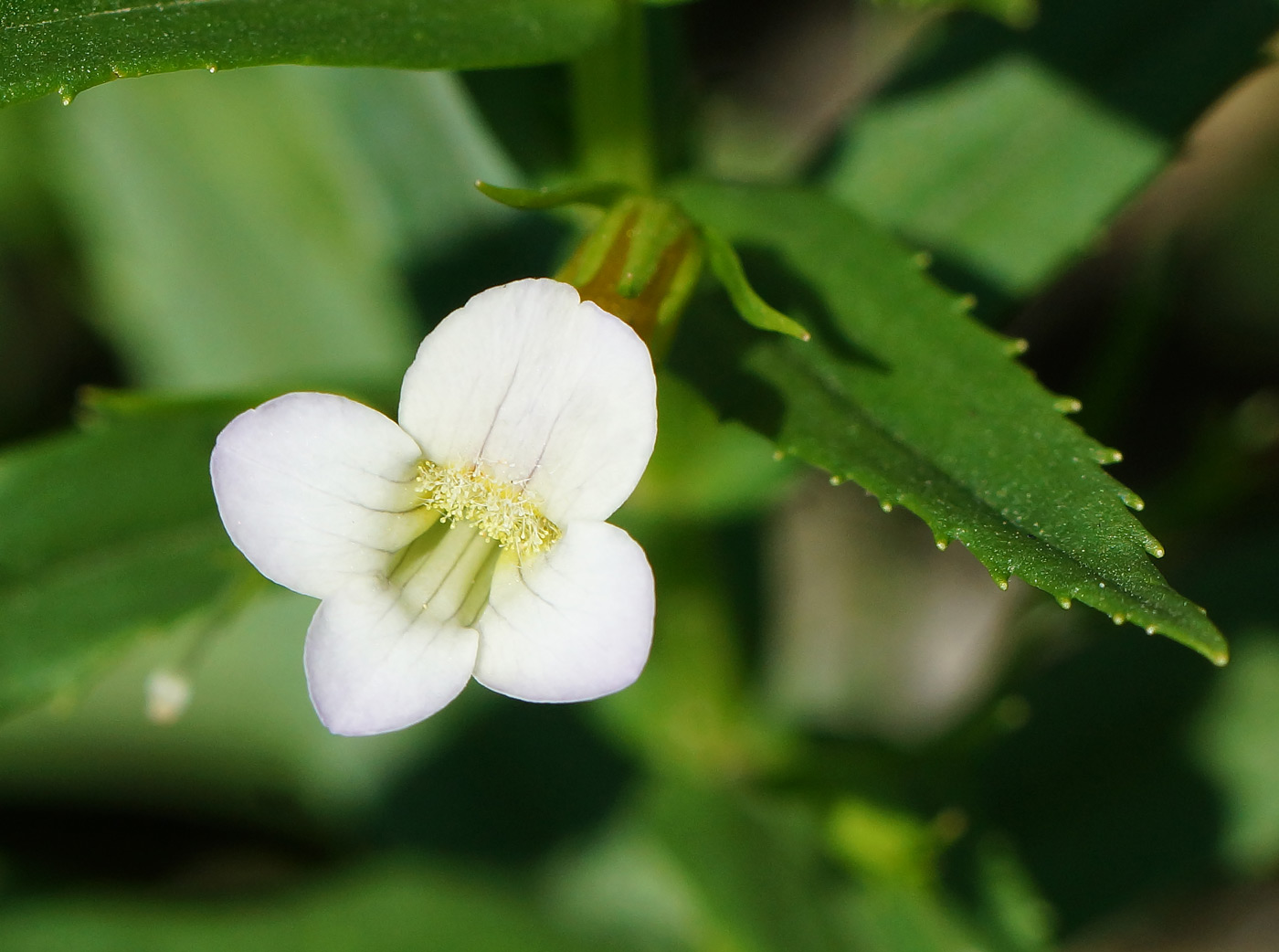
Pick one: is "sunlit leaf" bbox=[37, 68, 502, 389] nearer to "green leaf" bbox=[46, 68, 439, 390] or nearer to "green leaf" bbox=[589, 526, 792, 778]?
"green leaf" bbox=[46, 68, 439, 390]

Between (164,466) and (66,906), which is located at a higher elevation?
(164,466)

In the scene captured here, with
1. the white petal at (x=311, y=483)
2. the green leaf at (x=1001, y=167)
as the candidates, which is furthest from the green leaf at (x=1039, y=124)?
the white petal at (x=311, y=483)

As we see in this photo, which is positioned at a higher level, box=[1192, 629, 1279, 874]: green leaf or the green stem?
the green stem

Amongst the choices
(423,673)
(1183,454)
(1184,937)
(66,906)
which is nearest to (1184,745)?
(1184,937)

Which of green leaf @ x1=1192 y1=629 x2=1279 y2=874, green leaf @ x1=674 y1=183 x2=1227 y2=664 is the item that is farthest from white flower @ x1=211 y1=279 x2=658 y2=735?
green leaf @ x1=1192 y1=629 x2=1279 y2=874

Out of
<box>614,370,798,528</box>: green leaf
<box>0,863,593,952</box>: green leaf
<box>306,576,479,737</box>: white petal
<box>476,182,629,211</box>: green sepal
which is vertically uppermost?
<box>476,182,629,211</box>: green sepal

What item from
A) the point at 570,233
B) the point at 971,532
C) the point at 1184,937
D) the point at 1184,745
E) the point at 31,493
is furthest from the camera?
the point at 1184,937

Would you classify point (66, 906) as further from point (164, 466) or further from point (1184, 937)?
point (1184, 937)

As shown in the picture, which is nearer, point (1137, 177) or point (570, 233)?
point (1137, 177)
